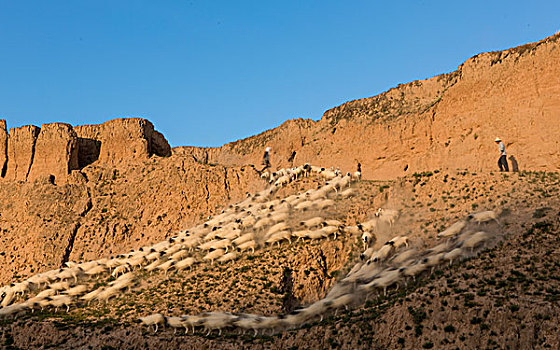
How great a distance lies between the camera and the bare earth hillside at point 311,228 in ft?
65.7

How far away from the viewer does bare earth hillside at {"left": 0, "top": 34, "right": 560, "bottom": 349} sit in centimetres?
2003

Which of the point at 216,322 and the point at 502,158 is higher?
the point at 502,158

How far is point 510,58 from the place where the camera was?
37750mm

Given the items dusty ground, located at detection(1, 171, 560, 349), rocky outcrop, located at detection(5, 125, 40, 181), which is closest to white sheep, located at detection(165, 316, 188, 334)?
dusty ground, located at detection(1, 171, 560, 349)

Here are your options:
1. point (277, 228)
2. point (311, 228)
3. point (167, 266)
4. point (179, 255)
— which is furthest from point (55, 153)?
point (311, 228)

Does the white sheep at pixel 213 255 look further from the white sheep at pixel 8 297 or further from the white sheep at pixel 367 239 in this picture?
the white sheep at pixel 8 297

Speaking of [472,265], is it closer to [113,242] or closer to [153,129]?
[113,242]

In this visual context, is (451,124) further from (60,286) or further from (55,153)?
(55,153)

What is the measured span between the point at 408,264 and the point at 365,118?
77.4ft

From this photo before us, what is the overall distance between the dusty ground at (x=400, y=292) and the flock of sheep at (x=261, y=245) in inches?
25.4

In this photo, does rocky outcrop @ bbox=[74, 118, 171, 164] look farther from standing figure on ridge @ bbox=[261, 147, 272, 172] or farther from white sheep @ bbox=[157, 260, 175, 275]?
white sheep @ bbox=[157, 260, 175, 275]

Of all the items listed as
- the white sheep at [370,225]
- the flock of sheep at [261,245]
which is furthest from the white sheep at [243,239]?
→ the white sheep at [370,225]

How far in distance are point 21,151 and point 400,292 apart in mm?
39122

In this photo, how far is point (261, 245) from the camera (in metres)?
32.3
